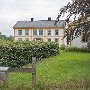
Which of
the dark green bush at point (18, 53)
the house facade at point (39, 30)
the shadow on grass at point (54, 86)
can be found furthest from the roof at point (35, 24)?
the shadow on grass at point (54, 86)

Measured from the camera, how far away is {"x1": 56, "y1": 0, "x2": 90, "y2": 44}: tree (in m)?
13.4

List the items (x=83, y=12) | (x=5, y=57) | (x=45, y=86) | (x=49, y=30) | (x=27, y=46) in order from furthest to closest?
(x=49, y=30), (x=27, y=46), (x=5, y=57), (x=83, y=12), (x=45, y=86)

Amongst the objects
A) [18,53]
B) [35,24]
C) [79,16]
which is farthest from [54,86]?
[35,24]

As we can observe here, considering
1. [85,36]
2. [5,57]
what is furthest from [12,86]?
[5,57]

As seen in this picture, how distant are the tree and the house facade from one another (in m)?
70.6

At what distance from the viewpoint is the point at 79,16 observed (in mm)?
14445

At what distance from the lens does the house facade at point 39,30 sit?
86.6m

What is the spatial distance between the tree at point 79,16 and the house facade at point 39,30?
2780 inches

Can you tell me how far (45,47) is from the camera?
100ft

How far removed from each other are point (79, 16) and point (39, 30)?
7365 cm

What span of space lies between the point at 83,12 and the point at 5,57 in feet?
38.9

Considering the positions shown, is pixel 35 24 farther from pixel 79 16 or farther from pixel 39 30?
pixel 79 16

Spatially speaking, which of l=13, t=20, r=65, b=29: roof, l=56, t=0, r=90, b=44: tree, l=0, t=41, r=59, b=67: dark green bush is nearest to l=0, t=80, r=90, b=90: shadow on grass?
l=56, t=0, r=90, b=44: tree

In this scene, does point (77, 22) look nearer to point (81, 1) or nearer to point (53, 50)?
point (81, 1)
